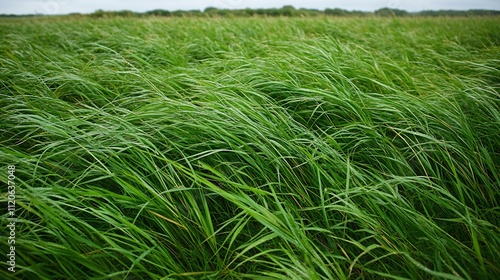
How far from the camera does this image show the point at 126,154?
0.98 m

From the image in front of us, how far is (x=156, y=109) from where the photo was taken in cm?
128

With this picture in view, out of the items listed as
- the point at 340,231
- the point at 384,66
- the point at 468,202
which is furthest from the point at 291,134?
the point at 384,66

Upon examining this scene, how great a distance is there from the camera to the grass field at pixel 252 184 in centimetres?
78

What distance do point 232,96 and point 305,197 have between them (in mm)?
673

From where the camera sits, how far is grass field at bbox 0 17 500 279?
778mm

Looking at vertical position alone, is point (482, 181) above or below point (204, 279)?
above

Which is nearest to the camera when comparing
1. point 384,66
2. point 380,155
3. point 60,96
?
point 380,155

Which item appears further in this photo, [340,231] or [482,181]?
[482,181]

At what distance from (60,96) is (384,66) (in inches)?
90.3

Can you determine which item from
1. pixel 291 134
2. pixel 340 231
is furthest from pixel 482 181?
pixel 291 134

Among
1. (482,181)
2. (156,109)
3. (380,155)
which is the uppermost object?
(156,109)

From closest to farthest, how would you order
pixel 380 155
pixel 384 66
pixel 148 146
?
pixel 148 146
pixel 380 155
pixel 384 66

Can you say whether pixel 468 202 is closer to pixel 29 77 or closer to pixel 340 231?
pixel 340 231

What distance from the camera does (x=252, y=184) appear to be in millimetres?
1037
